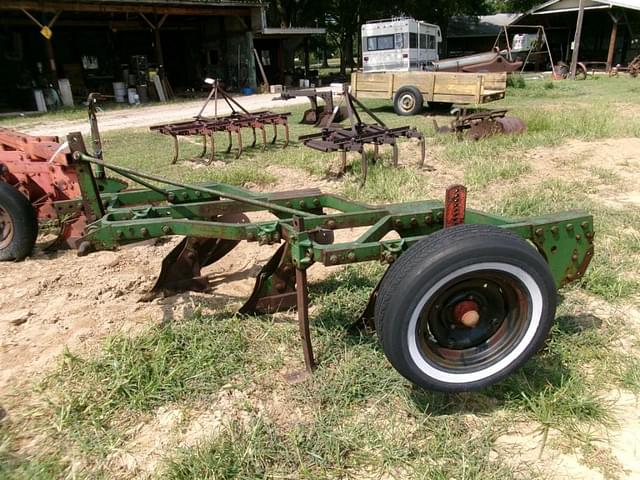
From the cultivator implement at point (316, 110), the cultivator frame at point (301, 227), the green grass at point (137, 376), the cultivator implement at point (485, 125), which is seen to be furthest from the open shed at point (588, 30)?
the green grass at point (137, 376)

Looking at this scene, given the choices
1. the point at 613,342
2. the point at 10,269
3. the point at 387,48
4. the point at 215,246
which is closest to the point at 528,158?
the point at 613,342

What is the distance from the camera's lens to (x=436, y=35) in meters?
18.8

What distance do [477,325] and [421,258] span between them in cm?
58

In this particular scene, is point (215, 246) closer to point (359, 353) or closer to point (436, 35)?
point (359, 353)

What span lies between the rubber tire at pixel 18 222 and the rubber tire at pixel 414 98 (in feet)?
33.9

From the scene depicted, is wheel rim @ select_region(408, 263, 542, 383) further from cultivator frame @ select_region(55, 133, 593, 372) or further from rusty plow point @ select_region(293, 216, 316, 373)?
rusty plow point @ select_region(293, 216, 316, 373)

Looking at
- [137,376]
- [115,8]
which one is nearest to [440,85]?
[137,376]

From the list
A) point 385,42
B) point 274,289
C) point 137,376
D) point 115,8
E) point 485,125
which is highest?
point 115,8

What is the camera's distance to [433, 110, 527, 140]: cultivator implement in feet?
28.3

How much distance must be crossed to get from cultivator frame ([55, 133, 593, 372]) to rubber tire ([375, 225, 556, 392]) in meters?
0.23

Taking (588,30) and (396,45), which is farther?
(588,30)

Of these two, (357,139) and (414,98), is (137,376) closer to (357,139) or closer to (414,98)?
(357,139)

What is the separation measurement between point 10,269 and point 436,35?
59.3 ft

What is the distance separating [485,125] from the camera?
8648 millimetres
